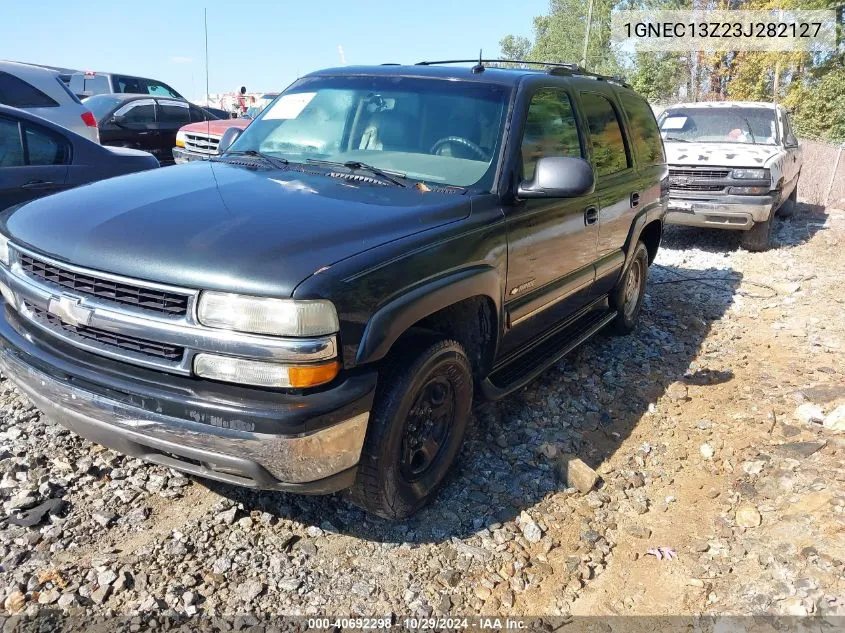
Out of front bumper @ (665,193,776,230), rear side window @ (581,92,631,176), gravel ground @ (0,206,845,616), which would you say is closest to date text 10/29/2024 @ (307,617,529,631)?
gravel ground @ (0,206,845,616)

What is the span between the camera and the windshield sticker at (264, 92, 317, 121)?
12.7ft

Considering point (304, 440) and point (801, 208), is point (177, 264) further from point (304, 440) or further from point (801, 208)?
point (801, 208)

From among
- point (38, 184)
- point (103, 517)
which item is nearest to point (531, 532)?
point (103, 517)

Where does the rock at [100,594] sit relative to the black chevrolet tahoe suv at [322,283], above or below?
below

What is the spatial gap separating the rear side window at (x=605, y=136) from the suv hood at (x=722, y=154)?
4422mm

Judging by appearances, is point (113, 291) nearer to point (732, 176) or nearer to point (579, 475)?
point (579, 475)

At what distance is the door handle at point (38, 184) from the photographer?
4961 millimetres

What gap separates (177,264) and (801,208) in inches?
523

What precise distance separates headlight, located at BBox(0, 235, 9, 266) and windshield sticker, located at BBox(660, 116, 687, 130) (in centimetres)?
912

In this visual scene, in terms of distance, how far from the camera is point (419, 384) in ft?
8.79

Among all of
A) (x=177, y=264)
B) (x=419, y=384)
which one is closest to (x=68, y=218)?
(x=177, y=264)

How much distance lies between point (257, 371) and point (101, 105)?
11048mm

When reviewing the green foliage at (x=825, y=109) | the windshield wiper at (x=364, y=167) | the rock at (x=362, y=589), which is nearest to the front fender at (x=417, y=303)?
the windshield wiper at (x=364, y=167)

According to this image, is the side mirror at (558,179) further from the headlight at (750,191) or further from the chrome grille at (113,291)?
the headlight at (750,191)
